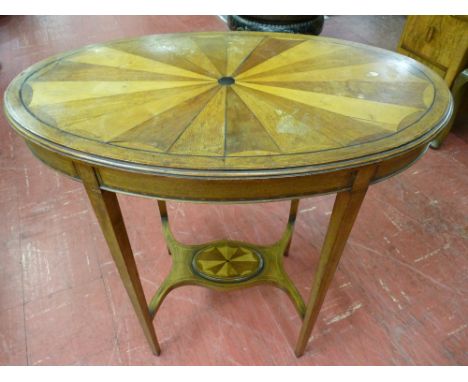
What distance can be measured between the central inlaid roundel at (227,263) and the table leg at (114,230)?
31cm

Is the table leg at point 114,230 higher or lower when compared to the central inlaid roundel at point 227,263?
higher

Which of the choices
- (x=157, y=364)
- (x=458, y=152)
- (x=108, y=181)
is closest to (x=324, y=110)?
(x=108, y=181)

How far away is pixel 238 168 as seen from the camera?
27.0 inches

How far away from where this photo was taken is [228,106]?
0.88 metres

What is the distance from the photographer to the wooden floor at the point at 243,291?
4.36 feet

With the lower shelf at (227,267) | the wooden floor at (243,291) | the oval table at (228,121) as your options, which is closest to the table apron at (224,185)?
the oval table at (228,121)

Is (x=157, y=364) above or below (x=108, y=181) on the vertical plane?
below

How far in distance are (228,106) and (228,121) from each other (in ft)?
0.24

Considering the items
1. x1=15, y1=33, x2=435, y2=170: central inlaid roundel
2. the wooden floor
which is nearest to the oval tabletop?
x1=15, y1=33, x2=435, y2=170: central inlaid roundel

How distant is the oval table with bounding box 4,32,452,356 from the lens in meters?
0.72

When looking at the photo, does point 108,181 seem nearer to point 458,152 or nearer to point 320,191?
point 320,191

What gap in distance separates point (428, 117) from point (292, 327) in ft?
3.01

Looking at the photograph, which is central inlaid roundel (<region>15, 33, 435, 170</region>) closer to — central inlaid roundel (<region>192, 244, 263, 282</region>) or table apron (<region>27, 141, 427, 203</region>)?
table apron (<region>27, 141, 427, 203</region>)

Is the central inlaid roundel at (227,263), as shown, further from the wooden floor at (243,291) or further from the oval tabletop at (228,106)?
the oval tabletop at (228,106)
